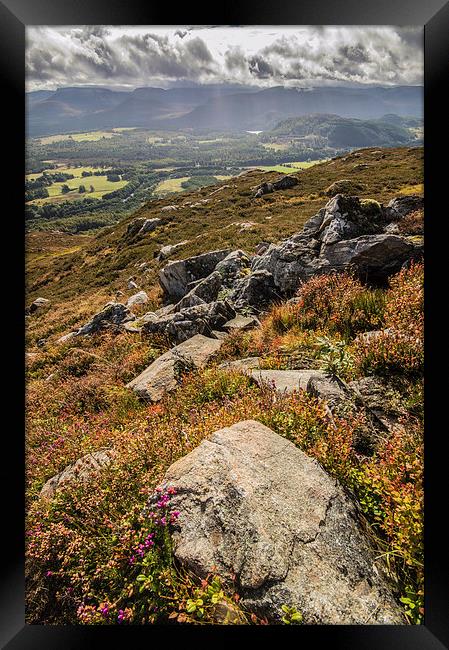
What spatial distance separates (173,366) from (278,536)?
12.1ft

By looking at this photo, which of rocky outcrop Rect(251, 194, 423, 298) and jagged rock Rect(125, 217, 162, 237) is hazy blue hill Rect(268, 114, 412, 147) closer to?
jagged rock Rect(125, 217, 162, 237)

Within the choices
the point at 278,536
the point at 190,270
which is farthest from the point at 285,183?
the point at 278,536

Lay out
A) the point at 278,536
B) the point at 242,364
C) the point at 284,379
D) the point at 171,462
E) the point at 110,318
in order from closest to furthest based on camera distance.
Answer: the point at 278,536 → the point at 171,462 → the point at 284,379 → the point at 242,364 → the point at 110,318

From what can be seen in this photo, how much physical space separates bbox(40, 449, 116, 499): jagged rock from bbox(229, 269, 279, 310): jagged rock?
16.4 feet

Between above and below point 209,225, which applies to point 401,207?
below

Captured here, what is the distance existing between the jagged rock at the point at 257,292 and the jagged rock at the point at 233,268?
1.23m

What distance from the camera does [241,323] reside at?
7531 millimetres

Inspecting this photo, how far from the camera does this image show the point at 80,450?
180 inches

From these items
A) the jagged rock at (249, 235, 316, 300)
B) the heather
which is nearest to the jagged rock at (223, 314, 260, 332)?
the jagged rock at (249, 235, 316, 300)
